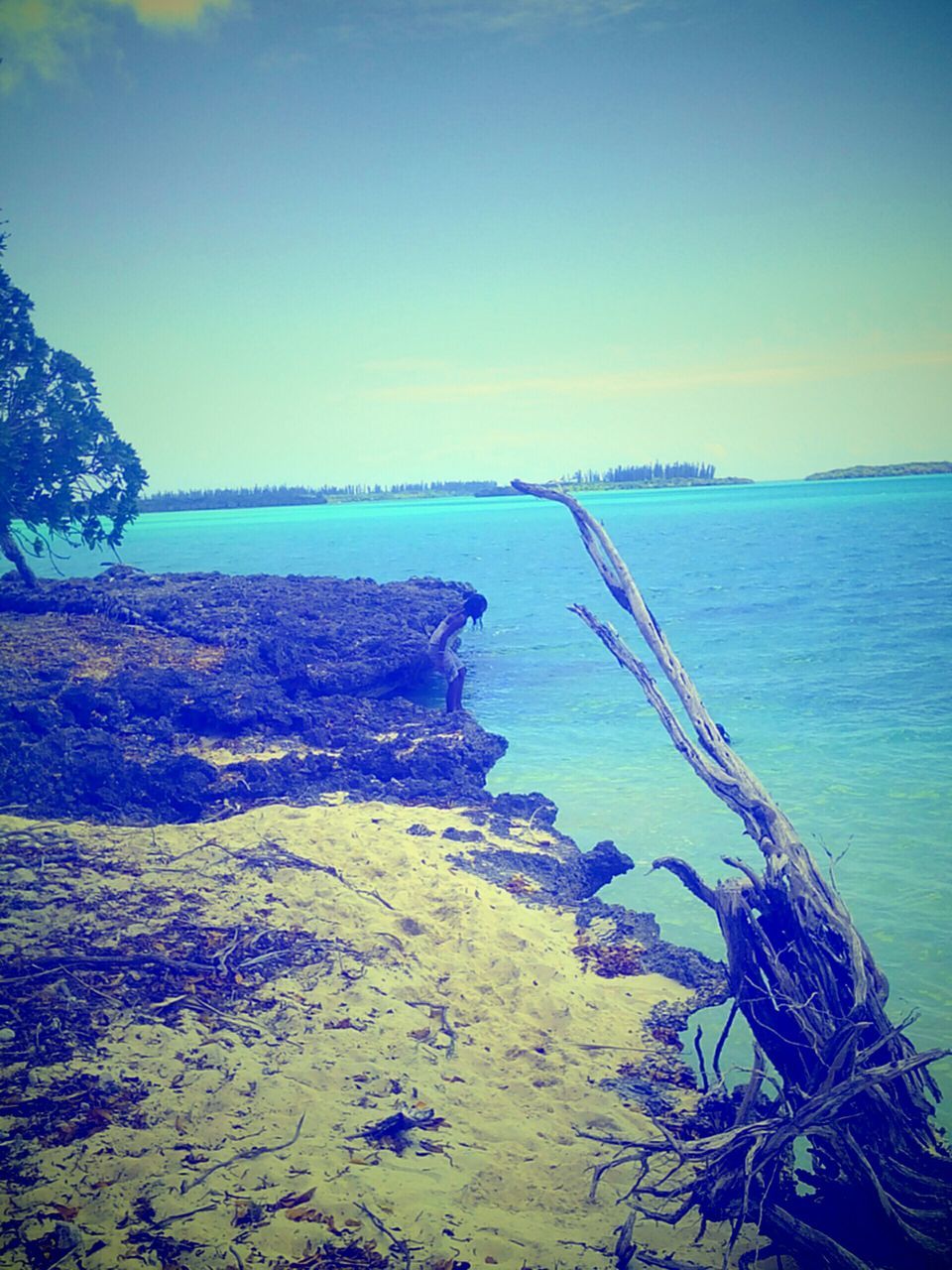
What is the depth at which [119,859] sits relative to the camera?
7.75 m

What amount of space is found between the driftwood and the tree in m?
17.4

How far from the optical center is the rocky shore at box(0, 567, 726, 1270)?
398 centimetres

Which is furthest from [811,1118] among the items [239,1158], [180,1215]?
[180,1215]

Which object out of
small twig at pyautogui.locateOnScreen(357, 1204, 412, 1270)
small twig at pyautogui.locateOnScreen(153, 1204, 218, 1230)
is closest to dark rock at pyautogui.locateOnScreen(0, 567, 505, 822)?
small twig at pyautogui.locateOnScreen(153, 1204, 218, 1230)

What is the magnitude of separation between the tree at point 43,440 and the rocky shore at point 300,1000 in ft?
26.2

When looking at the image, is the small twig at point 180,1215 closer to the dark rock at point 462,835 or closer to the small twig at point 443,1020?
the small twig at point 443,1020

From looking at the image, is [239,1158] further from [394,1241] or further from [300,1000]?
[300,1000]

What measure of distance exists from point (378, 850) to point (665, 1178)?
15.5 ft

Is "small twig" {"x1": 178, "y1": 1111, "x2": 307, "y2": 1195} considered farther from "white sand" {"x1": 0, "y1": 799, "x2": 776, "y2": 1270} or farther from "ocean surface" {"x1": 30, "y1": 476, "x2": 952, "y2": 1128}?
"ocean surface" {"x1": 30, "y1": 476, "x2": 952, "y2": 1128}

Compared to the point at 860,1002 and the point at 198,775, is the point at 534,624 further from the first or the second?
the point at 860,1002

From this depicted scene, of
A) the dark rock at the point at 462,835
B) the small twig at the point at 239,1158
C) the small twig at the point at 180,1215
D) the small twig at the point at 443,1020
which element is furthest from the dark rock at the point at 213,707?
the small twig at the point at 180,1215

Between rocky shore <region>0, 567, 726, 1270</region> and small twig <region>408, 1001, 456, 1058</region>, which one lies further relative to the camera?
small twig <region>408, 1001, 456, 1058</region>

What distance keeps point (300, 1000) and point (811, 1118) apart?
325 centimetres

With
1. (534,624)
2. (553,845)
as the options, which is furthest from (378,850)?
(534,624)
